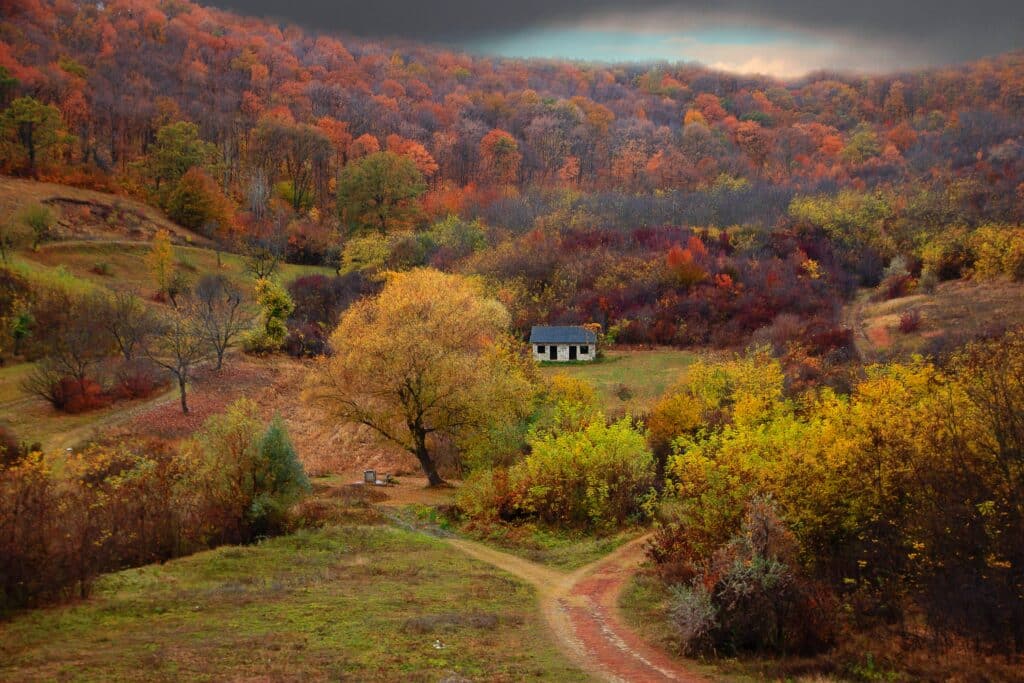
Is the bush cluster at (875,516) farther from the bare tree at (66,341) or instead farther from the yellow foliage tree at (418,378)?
the bare tree at (66,341)

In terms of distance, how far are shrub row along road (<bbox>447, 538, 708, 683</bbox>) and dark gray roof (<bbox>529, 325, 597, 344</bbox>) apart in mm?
30954

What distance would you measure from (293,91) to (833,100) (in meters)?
98.5

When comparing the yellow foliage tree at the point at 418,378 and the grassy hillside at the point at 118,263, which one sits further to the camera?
the grassy hillside at the point at 118,263

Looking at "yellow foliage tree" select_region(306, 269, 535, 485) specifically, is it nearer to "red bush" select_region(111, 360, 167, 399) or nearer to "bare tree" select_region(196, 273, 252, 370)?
"red bush" select_region(111, 360, 167, 399)

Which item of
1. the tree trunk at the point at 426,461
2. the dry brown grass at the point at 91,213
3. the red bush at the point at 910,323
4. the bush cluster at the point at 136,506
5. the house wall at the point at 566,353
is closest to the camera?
the bush cluster at the point at 136,506

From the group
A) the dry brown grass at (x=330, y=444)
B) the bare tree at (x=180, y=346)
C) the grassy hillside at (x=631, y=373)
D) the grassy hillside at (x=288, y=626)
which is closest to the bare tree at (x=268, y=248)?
the bare tree at (x=180, y=346)

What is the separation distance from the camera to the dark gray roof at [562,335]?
55750 millimetres

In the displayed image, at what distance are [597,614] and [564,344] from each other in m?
38.6

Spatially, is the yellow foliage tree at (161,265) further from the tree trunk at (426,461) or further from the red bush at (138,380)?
the tree trunk at (426,461)

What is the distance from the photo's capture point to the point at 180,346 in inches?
1662

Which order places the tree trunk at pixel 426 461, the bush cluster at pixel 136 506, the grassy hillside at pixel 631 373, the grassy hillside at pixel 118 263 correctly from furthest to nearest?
the grassy hillside at pixel 118 263, the grassy hillside at pixel 631 373, the tree trunk at pixel 426 461, the bush cluster at pixel 136 506

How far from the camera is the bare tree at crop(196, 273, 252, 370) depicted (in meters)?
48.8

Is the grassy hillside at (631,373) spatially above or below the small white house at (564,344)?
below

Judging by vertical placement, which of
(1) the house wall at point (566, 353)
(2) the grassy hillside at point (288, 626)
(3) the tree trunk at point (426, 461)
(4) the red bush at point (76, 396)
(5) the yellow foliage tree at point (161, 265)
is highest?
(5) the yellow foliage tree at point (161, 265)
